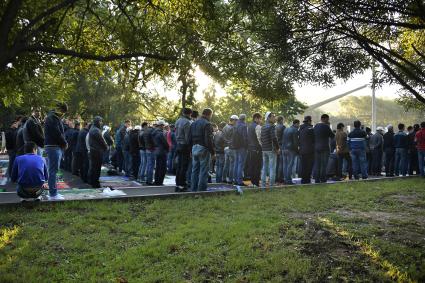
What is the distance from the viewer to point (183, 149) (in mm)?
11828

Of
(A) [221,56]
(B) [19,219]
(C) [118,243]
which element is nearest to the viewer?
(C) [118,243]

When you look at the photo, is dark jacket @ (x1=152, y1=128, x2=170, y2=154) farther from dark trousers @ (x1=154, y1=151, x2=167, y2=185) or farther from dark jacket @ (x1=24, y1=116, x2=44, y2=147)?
dark jacket @ (x1=24, y1=116, x2=44, y2=147)

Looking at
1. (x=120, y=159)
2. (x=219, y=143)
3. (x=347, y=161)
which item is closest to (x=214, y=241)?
(x=219, y=143)

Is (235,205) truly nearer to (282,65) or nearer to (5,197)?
(282,65)

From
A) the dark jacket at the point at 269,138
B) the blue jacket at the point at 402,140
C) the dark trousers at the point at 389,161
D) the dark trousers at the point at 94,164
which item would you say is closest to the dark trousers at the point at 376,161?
the dark trousers at the point at 389,161

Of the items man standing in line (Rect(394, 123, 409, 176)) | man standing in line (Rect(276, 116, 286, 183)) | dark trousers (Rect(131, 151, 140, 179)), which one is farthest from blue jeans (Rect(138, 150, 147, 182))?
man standing in line (Rect(394, 123, 409, 176))

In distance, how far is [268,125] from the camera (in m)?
12.5

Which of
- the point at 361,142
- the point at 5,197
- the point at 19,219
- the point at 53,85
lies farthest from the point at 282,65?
the point at 361,142

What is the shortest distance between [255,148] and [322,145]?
7.03 feet

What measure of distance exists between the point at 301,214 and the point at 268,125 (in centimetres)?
463

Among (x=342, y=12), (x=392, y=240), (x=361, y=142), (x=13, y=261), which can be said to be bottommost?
(x=13, y=261)

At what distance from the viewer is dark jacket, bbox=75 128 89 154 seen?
14173mm

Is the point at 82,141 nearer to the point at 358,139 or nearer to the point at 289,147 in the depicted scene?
the point at 289,147

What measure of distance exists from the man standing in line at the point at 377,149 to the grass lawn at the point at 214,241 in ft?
27.5
